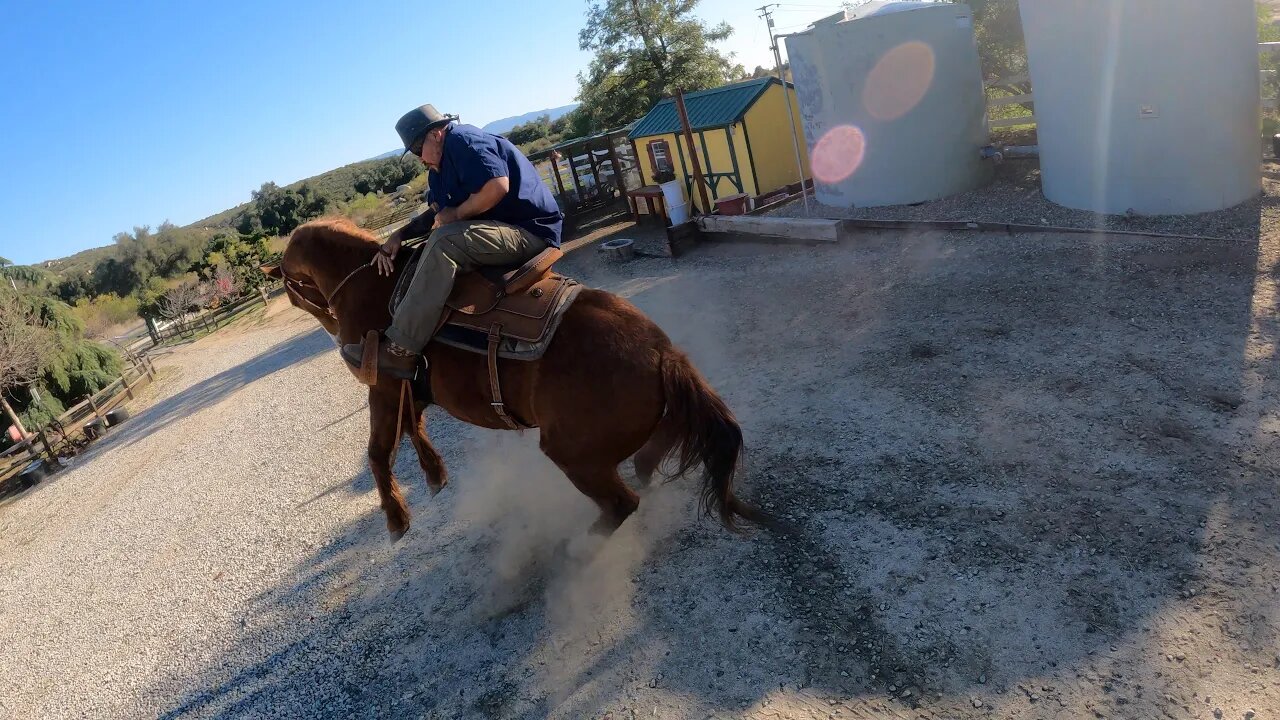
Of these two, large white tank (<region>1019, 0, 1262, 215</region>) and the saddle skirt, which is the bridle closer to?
the saddle skirt

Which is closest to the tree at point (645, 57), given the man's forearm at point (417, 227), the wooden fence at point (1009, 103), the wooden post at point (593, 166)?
the wooden post at point (593, 166)

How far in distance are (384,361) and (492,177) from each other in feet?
4.50

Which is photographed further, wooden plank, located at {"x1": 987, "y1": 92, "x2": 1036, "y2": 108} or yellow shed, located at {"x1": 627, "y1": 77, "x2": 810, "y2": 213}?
yellow shed, located at {"x1": 627, "y1": 77, "x2": 810, "y2": 213}

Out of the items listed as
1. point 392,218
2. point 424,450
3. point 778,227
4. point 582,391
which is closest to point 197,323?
point 392,218

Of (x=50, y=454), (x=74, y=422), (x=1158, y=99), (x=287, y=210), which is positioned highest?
(x=287, y=210)

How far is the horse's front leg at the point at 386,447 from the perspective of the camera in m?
4.62

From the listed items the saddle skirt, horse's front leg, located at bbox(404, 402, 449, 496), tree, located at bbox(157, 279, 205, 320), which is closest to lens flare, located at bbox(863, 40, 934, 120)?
the saddle skirt

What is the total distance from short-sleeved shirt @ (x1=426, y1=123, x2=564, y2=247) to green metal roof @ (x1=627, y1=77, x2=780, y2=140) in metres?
10.6

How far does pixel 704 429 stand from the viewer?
12.3 feet

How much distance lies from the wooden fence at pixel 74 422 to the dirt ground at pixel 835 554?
7037 millimetres

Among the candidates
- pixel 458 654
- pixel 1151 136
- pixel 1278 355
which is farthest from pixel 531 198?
A: pixel 1151 136

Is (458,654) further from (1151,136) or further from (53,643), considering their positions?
(1151,136)

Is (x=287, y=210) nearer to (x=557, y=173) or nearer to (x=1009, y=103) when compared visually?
(x=557, y=173)

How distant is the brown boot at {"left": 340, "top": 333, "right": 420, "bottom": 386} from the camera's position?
4340mm
